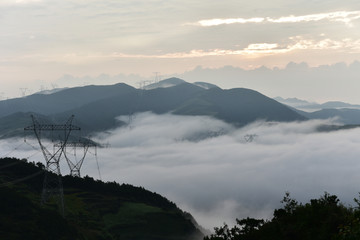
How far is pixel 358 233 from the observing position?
4256 cm

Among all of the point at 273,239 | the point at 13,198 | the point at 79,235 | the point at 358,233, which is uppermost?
the point at 358,233

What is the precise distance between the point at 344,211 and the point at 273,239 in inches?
614

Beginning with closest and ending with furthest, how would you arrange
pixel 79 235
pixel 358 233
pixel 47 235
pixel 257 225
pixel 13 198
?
pixel 358 233
pixel 257 225
pixel 47 235
pixel 79 235
pixel 13 198

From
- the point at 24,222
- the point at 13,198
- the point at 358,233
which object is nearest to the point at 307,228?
the point at 358,233

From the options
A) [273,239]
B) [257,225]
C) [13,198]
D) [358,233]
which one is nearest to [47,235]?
[13,198]

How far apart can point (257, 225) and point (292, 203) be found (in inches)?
515

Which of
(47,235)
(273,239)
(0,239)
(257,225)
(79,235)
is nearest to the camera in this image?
(273,239)

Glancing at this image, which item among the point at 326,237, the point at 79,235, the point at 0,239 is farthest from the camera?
the point at 79,235

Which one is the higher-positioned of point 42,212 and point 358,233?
point 358,233

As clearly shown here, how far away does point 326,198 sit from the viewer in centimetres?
9338

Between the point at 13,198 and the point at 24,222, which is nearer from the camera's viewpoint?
the point at 24,222

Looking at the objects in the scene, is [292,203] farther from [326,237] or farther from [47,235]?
[47,235]

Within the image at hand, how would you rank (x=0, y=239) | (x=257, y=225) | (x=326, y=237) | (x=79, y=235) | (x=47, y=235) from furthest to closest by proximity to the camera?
(x=79, y=235) → (x=47, y=235) → (x=0, y=239) → (x=257, y=225) → (x=326, y=237)

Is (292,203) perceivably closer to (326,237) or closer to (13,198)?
(326,237)
